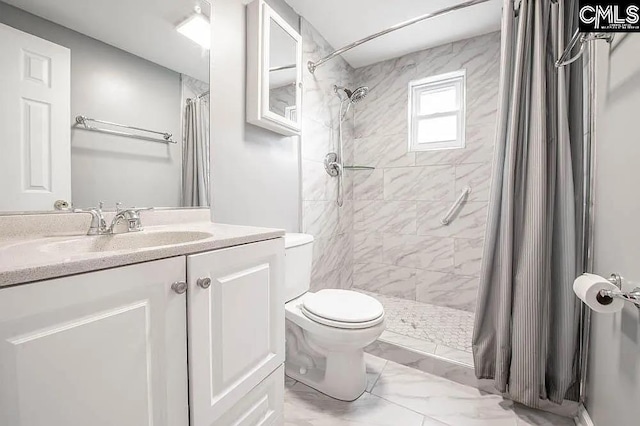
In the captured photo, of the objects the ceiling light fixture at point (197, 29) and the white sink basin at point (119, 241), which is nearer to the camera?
the white sink basin at point (119, 241)

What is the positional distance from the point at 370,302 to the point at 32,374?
1.28m

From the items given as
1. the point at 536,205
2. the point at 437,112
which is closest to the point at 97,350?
the point at 536,205

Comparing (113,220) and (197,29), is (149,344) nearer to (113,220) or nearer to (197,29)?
(113,220)

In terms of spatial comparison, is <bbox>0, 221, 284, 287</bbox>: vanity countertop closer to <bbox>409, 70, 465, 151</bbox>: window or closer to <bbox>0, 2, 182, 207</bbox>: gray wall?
<bbox>0, 2, 182, 207</bbox>: gray wall

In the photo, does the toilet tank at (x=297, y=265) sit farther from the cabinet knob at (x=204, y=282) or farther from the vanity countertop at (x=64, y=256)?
the cabinet knob at (x=204, y=282)

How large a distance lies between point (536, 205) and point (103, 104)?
1902 mm

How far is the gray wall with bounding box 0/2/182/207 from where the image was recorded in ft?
3.06

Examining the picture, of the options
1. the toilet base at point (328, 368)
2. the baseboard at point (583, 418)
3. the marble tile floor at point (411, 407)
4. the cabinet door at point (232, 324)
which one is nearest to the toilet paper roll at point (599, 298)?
the baseboard at point (583, 418)

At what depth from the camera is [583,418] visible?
1.18m

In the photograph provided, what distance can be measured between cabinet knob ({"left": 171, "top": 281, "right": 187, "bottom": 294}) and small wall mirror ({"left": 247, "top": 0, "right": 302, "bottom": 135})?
105 centimetres

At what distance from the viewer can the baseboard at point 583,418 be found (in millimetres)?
1135

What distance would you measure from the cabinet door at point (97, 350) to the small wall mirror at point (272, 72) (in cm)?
108

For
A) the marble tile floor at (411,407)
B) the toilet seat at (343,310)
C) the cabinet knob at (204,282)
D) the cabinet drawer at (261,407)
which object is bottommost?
the marble tile floor at (411,407)

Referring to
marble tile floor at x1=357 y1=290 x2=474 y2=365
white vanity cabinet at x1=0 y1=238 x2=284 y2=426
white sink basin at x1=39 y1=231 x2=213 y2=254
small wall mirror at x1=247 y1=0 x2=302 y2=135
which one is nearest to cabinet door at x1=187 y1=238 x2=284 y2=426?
white vanity cabinet at x1=0 y1=238 x2=284 y2=426
